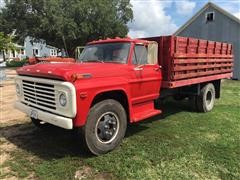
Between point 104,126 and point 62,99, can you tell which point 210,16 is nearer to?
point 104,126

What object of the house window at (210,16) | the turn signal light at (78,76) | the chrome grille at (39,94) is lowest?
the chrome grille at (39,94)

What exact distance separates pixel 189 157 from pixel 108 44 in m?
2.90

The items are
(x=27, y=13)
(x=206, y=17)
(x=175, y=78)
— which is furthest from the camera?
(x=27, y=13)

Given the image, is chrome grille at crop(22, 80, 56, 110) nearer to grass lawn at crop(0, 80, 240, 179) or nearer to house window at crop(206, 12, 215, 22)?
grass lawn at crop(0, 80, 240, 179)

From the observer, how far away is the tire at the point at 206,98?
841 cm

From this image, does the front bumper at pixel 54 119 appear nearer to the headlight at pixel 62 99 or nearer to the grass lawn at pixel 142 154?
the headlight at pixel 62 99

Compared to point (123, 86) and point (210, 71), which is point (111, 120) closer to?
point (123, 86)

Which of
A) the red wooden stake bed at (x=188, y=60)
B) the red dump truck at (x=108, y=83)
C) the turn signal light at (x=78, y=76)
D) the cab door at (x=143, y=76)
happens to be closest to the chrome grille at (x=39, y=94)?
the red dump truck at (x=108, y=83)

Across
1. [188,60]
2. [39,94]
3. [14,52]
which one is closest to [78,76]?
[39,94]

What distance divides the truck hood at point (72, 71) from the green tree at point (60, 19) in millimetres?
25922

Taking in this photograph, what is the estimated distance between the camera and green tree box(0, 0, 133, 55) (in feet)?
102

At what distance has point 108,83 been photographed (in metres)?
5.04

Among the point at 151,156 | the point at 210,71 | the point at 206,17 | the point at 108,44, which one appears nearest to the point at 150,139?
the point at 151,156

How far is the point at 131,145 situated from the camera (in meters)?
5.59
